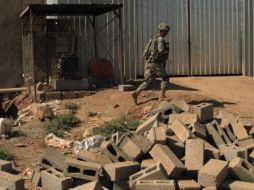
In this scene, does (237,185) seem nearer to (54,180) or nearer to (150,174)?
(150,174)

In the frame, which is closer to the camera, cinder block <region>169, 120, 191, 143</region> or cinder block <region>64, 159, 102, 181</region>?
cinder block <region>64, 159, 102, 181</region>

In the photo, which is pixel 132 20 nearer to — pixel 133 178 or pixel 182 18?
pixel 182 18

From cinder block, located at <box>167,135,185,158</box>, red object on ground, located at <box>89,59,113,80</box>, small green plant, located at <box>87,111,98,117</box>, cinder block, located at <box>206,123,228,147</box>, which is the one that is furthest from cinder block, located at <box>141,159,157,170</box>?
red object on ground, located at <box>89,59,113,80</box>

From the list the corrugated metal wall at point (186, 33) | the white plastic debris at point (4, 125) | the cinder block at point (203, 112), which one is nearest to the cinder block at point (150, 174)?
the cinder block at point (203, 112)

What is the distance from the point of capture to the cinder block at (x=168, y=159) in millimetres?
6871

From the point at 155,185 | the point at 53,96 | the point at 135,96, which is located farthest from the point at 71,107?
the point at 155,185

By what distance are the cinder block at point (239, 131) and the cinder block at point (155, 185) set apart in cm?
245

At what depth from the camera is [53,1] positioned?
1506 centimetres

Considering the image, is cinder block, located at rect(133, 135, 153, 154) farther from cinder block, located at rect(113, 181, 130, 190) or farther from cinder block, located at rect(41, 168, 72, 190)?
cinder block, located at rect(41, 168, 72, 190)

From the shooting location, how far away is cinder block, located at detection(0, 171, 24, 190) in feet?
21.5

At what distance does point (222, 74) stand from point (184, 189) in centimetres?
1158

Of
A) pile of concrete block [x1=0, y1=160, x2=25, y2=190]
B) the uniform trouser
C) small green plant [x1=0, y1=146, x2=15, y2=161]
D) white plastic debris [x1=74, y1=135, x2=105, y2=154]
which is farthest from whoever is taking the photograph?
the uniform trouser

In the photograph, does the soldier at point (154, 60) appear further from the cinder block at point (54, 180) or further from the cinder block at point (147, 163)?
the cinder block at point (54, 180)

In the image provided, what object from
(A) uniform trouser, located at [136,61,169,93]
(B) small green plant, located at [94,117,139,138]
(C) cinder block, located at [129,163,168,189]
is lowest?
(C) cinder block, located at [129,163,168,189]
